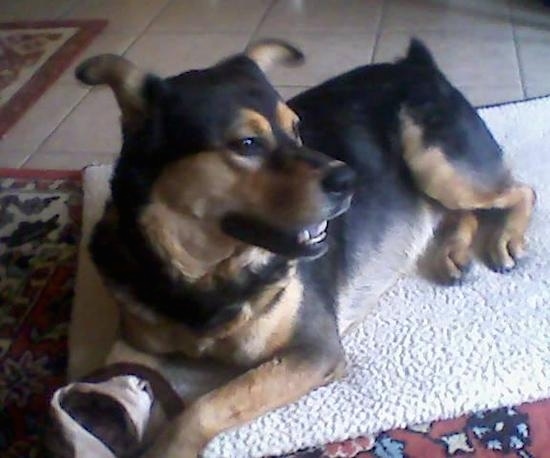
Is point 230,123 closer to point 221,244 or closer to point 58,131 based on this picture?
point 221,244

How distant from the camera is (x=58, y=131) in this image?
263cm

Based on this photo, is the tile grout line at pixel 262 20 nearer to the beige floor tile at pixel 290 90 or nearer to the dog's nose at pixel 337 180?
the beige floor tile at pixel 290 90

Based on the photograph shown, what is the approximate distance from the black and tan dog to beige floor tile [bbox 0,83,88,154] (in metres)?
1.12

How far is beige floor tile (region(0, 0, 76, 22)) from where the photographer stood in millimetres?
3525

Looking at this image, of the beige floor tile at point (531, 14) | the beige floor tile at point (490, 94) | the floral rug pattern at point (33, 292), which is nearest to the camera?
the floral rug pattern at point (33, 292)

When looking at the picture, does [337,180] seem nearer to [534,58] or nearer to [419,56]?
[419,56]

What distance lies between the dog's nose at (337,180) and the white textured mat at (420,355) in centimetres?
38

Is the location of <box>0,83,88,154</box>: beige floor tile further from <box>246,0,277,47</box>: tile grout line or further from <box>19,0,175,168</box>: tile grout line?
<box>246,0,277,47</box>: tile grout line

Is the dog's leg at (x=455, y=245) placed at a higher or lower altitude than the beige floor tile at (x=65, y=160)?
higher

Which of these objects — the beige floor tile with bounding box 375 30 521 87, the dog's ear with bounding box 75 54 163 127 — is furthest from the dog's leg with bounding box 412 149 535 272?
the beige floor tile with bounding box 375 30 521 87

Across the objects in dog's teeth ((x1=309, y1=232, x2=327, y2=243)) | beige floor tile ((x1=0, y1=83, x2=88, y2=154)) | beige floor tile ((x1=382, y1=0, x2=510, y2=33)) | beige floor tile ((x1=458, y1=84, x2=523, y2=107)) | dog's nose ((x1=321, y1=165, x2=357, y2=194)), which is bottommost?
beige floor tile ((x1=382, y1=0, x2=510, y2=33))

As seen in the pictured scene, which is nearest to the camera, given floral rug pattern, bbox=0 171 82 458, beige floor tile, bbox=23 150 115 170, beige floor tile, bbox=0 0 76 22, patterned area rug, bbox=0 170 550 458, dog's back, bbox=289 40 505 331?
patterned area rug, bbox=0 170 550 458

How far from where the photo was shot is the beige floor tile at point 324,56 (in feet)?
9.26

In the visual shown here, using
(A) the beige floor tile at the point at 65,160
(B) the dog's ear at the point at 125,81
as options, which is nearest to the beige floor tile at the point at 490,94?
(A) the beige floor tile at the point at 65,160
